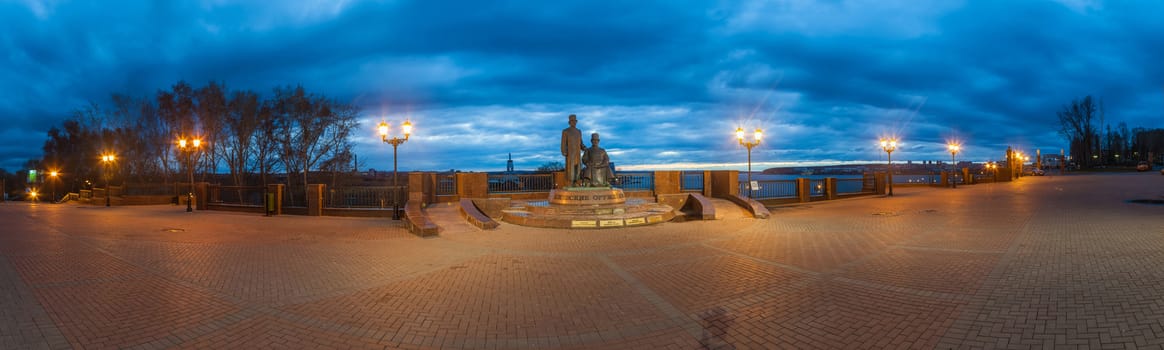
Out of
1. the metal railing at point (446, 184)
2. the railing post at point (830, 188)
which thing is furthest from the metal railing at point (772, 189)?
the metal railing at point (446, 184)

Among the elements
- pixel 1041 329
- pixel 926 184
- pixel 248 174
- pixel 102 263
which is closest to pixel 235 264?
pixel 102 263

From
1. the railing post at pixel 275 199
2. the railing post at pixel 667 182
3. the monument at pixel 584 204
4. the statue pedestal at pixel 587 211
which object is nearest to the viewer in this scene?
the statue pedestal at pixel 587 211

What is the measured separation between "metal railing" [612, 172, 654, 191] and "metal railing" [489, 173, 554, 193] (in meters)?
3.16

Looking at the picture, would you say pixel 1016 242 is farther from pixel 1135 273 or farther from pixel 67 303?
pixel 67 303

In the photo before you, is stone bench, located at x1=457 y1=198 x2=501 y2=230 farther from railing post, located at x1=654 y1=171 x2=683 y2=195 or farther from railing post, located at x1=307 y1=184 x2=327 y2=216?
railing post, located at x1=654 y1=171 x2=683 y2=195

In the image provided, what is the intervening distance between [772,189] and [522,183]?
1246 centimetres

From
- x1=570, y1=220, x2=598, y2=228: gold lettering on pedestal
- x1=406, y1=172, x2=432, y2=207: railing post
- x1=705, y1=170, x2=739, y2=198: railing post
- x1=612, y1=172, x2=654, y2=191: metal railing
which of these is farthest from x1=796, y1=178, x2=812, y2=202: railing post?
x1=406, y1=172, x2=432, y2=207: railing post

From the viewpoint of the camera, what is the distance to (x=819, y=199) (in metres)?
23.1

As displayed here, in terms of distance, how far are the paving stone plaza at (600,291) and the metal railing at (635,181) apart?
8.80 m

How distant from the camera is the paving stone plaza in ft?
14.0

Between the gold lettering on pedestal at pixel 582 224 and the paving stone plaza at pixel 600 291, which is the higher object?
the gold lettering on pedestal at pixel 582 224

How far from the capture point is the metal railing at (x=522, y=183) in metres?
19.4

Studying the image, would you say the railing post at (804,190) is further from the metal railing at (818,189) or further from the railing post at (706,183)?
the railing post at (706,183)

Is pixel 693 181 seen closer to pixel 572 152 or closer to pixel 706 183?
pixel 706 183
